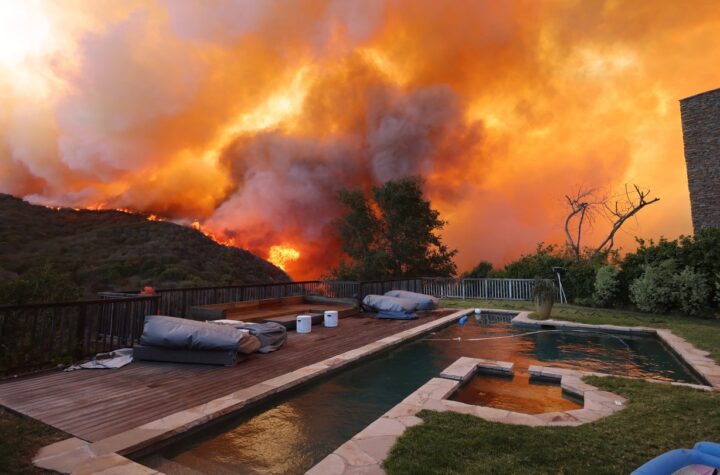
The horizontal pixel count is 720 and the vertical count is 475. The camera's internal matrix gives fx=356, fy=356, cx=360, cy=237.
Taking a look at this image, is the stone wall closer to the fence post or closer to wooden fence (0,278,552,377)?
wooden fence (0,278,552,377)

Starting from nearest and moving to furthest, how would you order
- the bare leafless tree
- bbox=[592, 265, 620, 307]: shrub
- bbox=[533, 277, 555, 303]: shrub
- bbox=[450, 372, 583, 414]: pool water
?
bbox=[450, 372, 583, 414]: pool water, bbox=[533, 277, 555, 303]: shrub, bbox=[592, 265, 620, 307]: shrub, the bare leafless tree

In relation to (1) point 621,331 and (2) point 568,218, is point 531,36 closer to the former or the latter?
(2) point 568,218

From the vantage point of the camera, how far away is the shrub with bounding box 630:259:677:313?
1096cm

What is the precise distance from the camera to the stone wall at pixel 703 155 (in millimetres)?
15555

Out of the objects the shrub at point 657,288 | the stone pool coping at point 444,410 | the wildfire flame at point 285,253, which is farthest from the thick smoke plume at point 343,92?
the stone pool coping at point 444,410

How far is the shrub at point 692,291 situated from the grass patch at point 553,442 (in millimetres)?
9304

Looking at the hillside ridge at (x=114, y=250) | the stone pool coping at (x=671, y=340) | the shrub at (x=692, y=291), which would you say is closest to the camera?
the stone pool coping at (x=671, y=340)

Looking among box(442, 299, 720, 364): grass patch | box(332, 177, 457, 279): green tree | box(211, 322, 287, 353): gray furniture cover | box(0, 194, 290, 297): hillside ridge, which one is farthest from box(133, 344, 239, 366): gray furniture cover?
box(0, 194, 290, 297): hillside ridge

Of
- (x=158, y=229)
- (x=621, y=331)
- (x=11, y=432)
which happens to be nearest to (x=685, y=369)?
(x=621, y=331)

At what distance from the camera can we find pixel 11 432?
9.22 feet

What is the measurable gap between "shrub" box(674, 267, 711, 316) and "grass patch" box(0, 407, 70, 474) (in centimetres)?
1425

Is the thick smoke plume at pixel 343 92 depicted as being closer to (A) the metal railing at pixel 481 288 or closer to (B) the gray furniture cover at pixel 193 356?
(A) the metal railing at pixel 481 288

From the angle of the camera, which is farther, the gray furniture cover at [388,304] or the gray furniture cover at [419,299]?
the gray furniture cover at [419,299]

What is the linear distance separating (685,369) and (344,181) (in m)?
21.4
